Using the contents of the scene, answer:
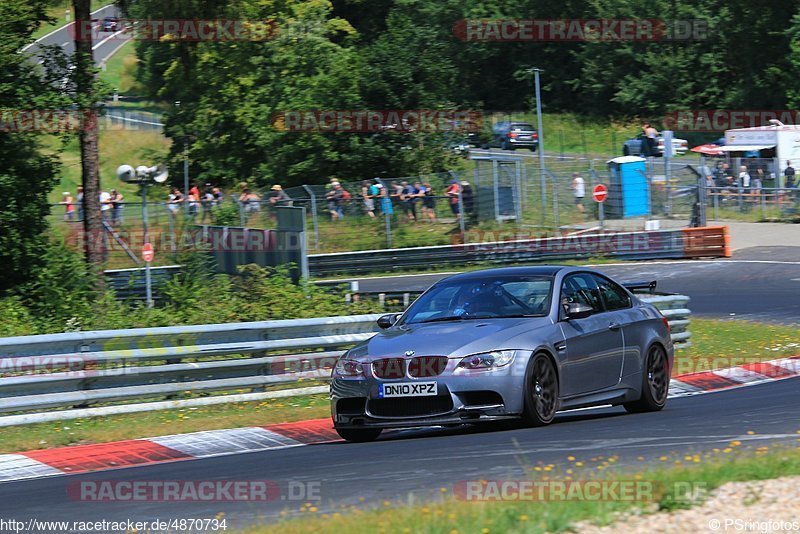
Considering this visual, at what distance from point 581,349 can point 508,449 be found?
2001mm

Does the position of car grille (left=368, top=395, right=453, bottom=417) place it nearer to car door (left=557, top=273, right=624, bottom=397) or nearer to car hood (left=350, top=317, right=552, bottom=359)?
car hood (left=350, top=317, right=552, bottom=359)

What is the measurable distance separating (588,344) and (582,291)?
2.27 ft

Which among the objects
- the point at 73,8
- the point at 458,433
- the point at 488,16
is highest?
the point at 488,16

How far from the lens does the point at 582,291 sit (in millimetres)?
11109

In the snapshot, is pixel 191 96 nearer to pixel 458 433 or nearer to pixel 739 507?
pixel 458 433

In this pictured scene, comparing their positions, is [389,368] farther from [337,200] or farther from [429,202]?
[429,202]

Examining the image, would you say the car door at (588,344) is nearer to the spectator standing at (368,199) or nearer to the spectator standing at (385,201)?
the spectator standing at (368,199)

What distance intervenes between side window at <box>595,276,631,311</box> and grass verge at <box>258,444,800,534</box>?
4.16 m

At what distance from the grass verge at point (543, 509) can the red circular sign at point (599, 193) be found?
1100 inches

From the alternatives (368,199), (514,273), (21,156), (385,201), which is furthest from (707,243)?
(514,273)

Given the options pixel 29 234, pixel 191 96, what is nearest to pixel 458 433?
pixel 29 234

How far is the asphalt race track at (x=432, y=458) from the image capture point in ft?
24.0

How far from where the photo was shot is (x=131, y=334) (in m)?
12.5

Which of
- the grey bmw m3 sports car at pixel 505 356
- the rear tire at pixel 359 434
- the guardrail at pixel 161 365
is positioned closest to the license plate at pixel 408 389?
the grey bmw m3 sports car at pixel 505 356
